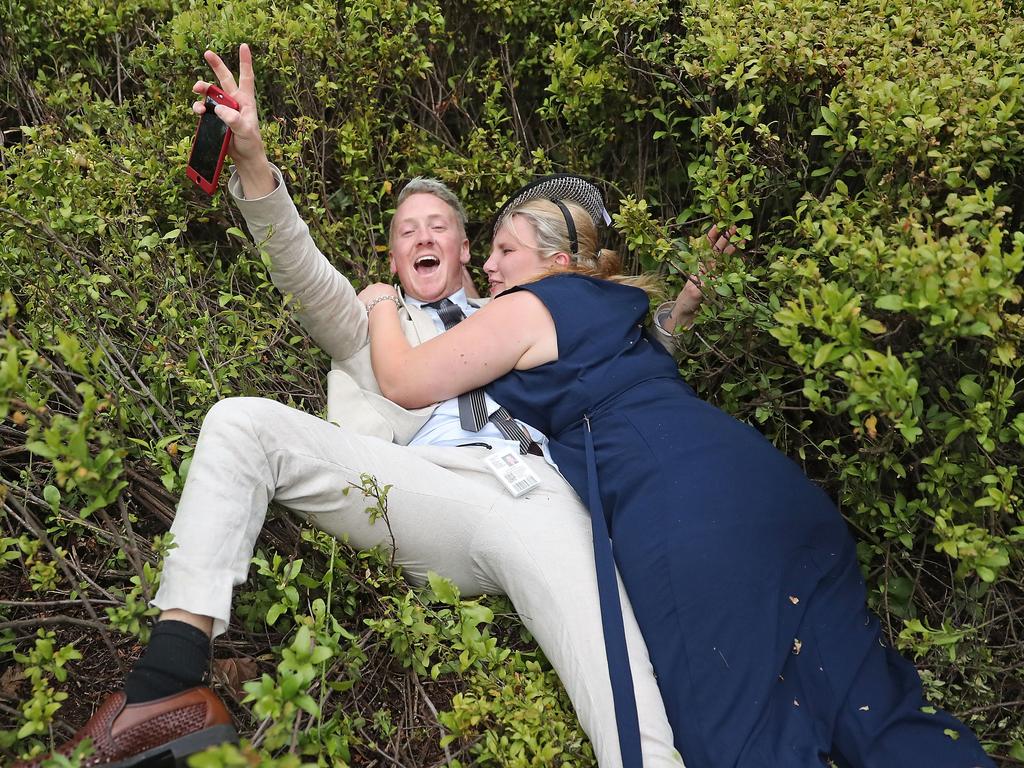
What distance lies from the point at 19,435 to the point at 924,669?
3.08 metres

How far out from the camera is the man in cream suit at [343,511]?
6.91ft

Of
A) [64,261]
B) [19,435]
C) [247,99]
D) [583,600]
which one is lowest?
[583,600]

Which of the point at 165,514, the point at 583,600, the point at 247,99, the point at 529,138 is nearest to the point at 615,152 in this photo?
the point at 529,138

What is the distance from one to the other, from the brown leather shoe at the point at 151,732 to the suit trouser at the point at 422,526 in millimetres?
239

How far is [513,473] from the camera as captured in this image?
2.83 metres

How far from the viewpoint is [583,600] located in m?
2.55

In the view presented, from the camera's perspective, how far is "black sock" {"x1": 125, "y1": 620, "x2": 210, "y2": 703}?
80.4 inches

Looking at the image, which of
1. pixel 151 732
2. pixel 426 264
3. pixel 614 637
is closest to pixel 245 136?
pixel 426 264

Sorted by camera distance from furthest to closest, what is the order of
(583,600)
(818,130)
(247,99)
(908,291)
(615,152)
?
(615,152) < (247,99) < (818,130) < (583,600) < (908,291)

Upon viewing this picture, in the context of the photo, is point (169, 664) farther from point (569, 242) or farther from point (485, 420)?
point (569, 242)

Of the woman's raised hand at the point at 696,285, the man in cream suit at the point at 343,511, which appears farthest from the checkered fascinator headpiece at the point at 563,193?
the man in cream suit at the point at 343,511

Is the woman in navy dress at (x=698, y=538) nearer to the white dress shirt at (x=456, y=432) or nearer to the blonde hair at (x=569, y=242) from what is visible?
the white dress shirt at (x=456, y=432)

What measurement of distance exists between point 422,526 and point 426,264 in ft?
4.46

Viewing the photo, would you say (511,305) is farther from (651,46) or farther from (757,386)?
(651,46)
